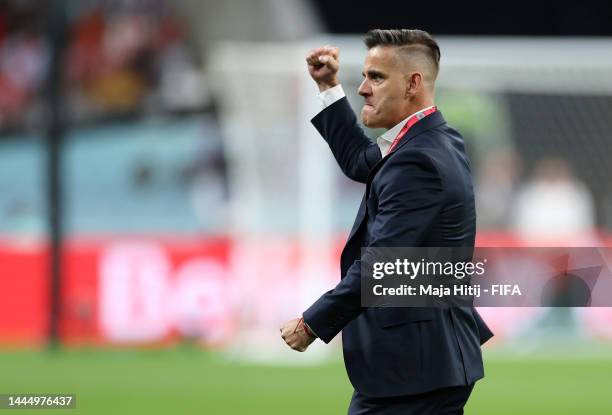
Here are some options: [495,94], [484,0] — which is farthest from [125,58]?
[495,94]

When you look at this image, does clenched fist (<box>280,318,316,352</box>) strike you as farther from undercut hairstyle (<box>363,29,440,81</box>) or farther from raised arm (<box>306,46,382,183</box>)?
undercut hairstyle (<box>363,29,440,81</box>)

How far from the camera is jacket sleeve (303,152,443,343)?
4.38m

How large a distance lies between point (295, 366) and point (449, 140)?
8.06m

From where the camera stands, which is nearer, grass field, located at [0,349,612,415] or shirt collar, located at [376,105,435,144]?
shirt collar, located at [376,105,435,144]

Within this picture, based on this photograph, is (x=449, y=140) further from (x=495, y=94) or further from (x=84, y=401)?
(x=495, y=94)

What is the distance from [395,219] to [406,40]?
2.32 ft

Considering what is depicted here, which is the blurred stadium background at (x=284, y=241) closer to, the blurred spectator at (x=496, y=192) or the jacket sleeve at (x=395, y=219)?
the blurred spectator at (x=496, y=192)

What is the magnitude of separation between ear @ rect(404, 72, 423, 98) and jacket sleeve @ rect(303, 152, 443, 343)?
1.00 feet

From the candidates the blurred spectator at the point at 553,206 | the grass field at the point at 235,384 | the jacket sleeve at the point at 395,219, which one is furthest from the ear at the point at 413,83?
the blurred spectator at the point at 553,206

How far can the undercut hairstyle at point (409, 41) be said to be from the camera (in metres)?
4.68

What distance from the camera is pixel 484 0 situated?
21.2m

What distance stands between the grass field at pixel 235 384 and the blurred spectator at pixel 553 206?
1523 millimetres

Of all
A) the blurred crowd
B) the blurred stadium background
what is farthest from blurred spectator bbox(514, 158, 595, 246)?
the blurred crowd

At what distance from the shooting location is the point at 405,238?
4.38m
